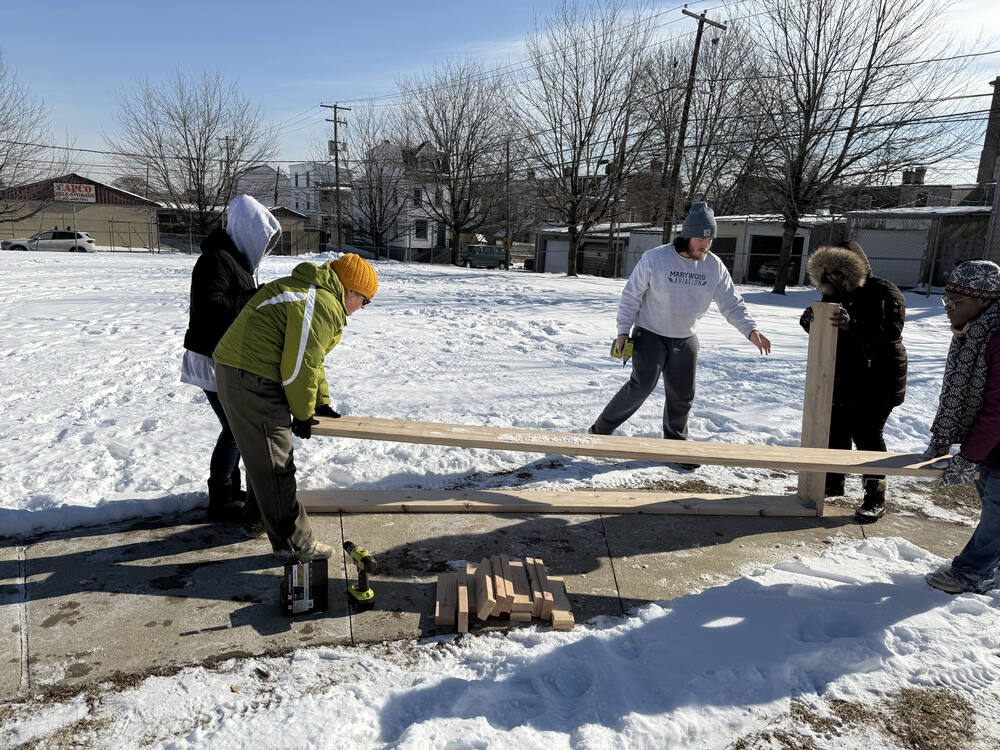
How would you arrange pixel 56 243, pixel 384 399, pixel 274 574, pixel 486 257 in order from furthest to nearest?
pixel 486 257 < pixel 56 243 < pixel 384 399 < pixel 274 574

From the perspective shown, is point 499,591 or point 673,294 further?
point 673,294

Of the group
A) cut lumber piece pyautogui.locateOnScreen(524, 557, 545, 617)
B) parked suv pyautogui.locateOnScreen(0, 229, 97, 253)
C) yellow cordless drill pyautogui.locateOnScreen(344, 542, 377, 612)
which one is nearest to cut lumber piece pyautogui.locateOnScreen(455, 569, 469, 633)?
cut lumber piece pyautogui.locateOnScreen(524, 557, 545, 617)

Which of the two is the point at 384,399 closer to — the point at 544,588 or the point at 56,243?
the point at 544,588

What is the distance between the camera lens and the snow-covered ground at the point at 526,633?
2260 mm

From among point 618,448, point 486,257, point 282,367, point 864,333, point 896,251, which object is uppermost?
point 896,251

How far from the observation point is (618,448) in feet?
11.4

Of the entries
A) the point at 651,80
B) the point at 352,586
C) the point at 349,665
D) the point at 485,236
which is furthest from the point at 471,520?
the point at 485,236

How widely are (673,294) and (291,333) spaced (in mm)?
2827

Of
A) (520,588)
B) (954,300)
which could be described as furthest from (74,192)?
(954,300)

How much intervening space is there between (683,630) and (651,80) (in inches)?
1052

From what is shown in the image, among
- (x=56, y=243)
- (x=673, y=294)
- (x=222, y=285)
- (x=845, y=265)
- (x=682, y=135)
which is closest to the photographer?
(x=222, y=285)

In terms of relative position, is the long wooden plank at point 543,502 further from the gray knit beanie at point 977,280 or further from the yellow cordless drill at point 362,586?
the gray knit beanie at point 977,280

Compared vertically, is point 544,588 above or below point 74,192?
below

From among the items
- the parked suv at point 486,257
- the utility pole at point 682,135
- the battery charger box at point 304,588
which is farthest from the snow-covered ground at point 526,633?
the parked suv at point 486,257
